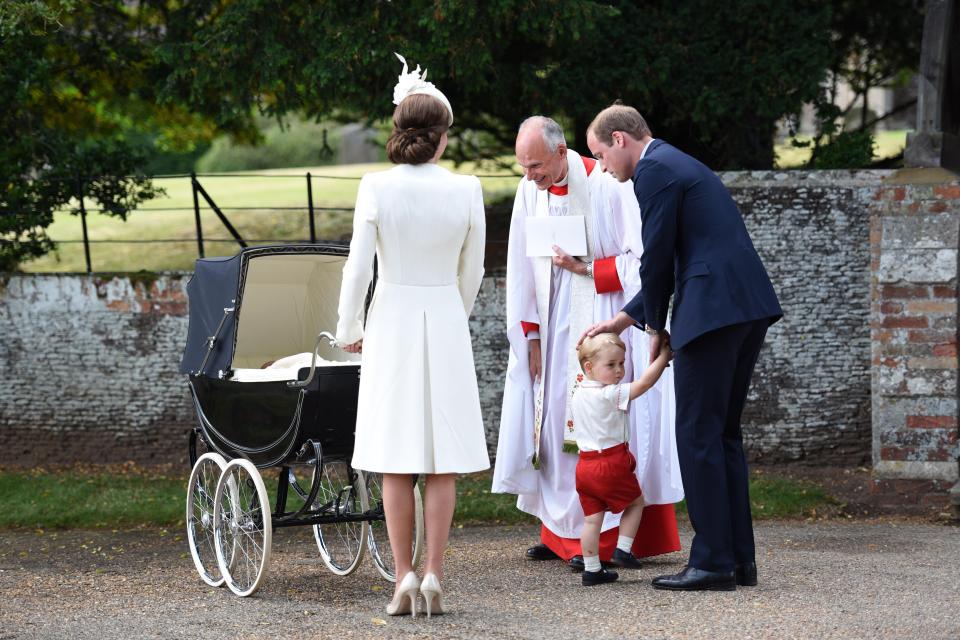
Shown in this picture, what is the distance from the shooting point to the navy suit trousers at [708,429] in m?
5.75

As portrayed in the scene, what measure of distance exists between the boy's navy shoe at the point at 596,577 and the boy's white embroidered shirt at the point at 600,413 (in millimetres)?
578

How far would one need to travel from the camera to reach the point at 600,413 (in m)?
6.14

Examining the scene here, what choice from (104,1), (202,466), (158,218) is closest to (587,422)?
(202,466)

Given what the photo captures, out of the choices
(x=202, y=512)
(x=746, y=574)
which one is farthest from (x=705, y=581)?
(x=202, y=512)

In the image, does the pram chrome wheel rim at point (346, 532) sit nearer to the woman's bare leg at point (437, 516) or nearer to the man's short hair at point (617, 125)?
the woman's bare leg at point (437, 516)

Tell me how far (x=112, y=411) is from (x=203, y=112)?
3.00 meters

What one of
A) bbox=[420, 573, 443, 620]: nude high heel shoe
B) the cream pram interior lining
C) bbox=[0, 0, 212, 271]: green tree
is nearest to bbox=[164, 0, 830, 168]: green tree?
bbox=[0, 0, 212, 271]: green tree

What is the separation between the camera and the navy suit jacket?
18.6 ft

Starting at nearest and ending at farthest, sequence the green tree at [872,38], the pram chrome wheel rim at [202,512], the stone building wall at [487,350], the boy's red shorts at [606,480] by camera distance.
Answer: the boy's red shorts at [606,480], the pram chrome wheel rim at [202,512], the stone building wall at [487,350], the green tree at [872,38]

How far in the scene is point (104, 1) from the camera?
1220 centimetres

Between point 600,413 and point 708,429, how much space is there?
0.57 m

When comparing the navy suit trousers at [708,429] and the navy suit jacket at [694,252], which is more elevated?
the navy suit jacket at [694,252]

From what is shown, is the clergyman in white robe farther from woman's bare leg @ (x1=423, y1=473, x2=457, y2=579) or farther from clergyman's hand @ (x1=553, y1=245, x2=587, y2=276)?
woman's bare leg @ (x1=423, y1=473, x2=457, y2=579)

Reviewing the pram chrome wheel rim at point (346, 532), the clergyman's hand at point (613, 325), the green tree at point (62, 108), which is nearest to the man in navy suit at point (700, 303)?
the clergyman's hand at point (613, 325)
